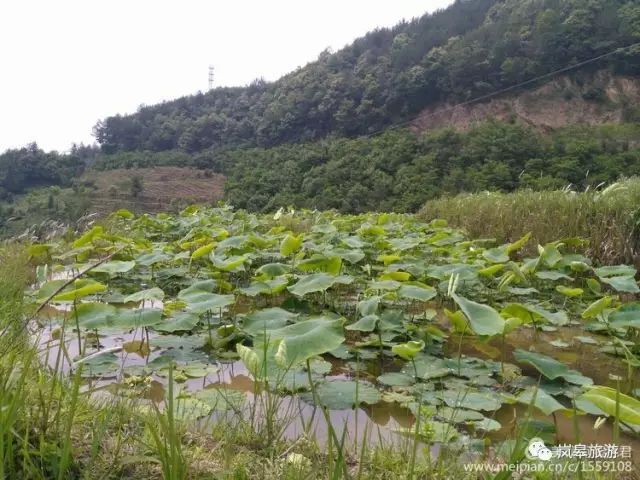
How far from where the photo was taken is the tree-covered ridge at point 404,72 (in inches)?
966

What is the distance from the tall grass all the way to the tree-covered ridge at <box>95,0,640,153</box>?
24.6 m

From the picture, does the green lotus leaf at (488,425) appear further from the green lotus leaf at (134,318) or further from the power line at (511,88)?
the power line at (511,88)

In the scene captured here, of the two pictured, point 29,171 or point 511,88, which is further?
point 511,88

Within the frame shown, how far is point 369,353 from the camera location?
1723 millimetres

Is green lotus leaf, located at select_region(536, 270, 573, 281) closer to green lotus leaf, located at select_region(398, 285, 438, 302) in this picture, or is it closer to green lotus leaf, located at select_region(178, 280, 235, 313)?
green lotus leaf, located at select_region(398, 285, 438, 302)

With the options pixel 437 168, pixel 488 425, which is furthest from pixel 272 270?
pixel 437 168

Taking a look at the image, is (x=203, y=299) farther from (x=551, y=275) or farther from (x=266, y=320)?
(x=551, y=275)

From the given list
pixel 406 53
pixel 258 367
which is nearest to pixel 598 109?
pixel 406 53

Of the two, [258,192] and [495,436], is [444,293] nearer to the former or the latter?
[495,436]

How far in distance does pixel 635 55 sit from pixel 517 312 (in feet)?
93.0

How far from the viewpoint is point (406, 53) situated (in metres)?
30.3

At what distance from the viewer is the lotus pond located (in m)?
1.12

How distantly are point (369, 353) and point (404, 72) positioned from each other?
30.3 metres

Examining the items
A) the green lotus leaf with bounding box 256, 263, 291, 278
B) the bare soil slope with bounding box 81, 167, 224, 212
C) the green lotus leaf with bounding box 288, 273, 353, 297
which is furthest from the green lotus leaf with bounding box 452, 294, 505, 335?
the bare soil slope with bounding box 81, 167, 224, 212
